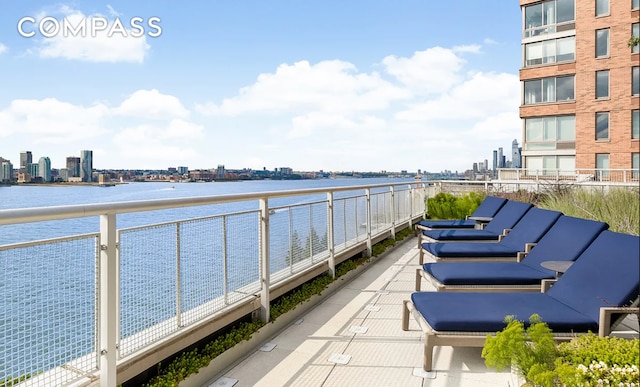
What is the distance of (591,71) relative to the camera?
2452cm

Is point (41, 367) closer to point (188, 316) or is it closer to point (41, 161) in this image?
point (188, 316)

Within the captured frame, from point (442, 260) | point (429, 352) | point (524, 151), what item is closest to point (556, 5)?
point (524, 151)

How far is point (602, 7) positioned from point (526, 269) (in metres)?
26.6

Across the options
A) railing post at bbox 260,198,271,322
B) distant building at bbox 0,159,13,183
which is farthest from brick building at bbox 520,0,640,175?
distant building at bbox 0,159,13,183

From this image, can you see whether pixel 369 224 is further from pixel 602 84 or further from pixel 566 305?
pixel 602 84

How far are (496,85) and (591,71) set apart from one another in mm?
6625

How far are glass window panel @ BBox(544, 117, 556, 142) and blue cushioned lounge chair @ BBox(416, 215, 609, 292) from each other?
24.3m

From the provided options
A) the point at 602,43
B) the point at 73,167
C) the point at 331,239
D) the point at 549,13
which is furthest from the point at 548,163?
the point at 73,167

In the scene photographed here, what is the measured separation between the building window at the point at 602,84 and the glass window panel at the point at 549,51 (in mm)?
2590

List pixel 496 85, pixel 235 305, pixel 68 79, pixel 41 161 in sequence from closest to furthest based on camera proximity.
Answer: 1. pixel 235 305
2. pixel 41 161
3. pixel 496 85
4. pixel 68 79

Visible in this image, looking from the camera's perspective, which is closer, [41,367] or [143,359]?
[41,367]

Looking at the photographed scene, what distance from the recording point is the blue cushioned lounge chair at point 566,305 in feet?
9.62

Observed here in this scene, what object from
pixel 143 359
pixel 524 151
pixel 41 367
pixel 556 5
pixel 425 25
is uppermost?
pixel 556 5

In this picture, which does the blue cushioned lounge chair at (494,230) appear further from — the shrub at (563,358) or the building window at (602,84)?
the building window at (602,84)
